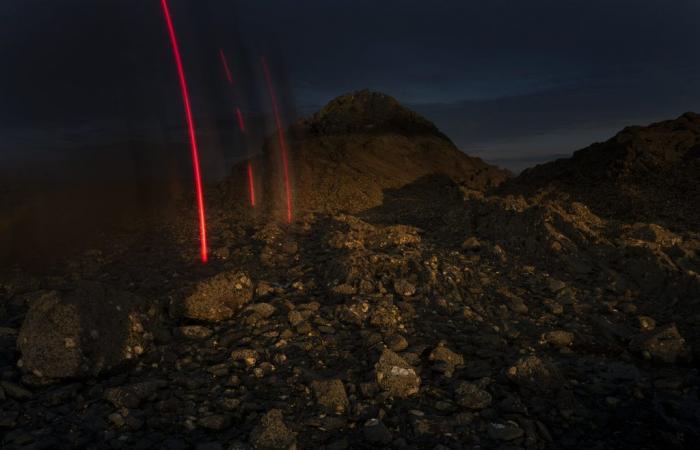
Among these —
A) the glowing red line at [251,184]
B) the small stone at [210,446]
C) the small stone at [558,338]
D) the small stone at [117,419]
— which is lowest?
the small stone at [558,338]

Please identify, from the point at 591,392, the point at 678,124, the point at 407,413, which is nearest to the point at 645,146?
the point at 678,124

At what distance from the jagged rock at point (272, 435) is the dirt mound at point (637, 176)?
1010 centimetres

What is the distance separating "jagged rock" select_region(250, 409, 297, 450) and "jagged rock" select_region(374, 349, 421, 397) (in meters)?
0.91

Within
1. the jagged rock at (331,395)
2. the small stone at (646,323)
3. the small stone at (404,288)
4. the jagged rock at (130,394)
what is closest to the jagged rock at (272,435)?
the jagged rock at (331,395)

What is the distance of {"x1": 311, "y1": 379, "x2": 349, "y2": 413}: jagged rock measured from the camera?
11.4 feet

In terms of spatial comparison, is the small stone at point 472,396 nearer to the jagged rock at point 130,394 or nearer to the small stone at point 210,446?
the small stone at point 210,446

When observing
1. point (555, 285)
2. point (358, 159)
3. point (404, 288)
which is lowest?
point (555, 285)

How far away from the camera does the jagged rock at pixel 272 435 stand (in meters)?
3.01

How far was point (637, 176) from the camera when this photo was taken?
1473 cm

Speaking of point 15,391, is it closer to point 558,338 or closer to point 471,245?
point 558,338

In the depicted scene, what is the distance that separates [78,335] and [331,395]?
2171 mm

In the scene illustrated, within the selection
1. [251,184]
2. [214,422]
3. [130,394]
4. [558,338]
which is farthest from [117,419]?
[251,184]

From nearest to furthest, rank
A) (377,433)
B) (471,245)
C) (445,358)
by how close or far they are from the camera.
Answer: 1. (377,433)
2. (445,358)
3. (471,245)

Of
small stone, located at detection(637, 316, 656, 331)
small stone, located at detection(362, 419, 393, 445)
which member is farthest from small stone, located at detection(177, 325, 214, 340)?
small stone, located at detection(637, 316, 656, 331)
